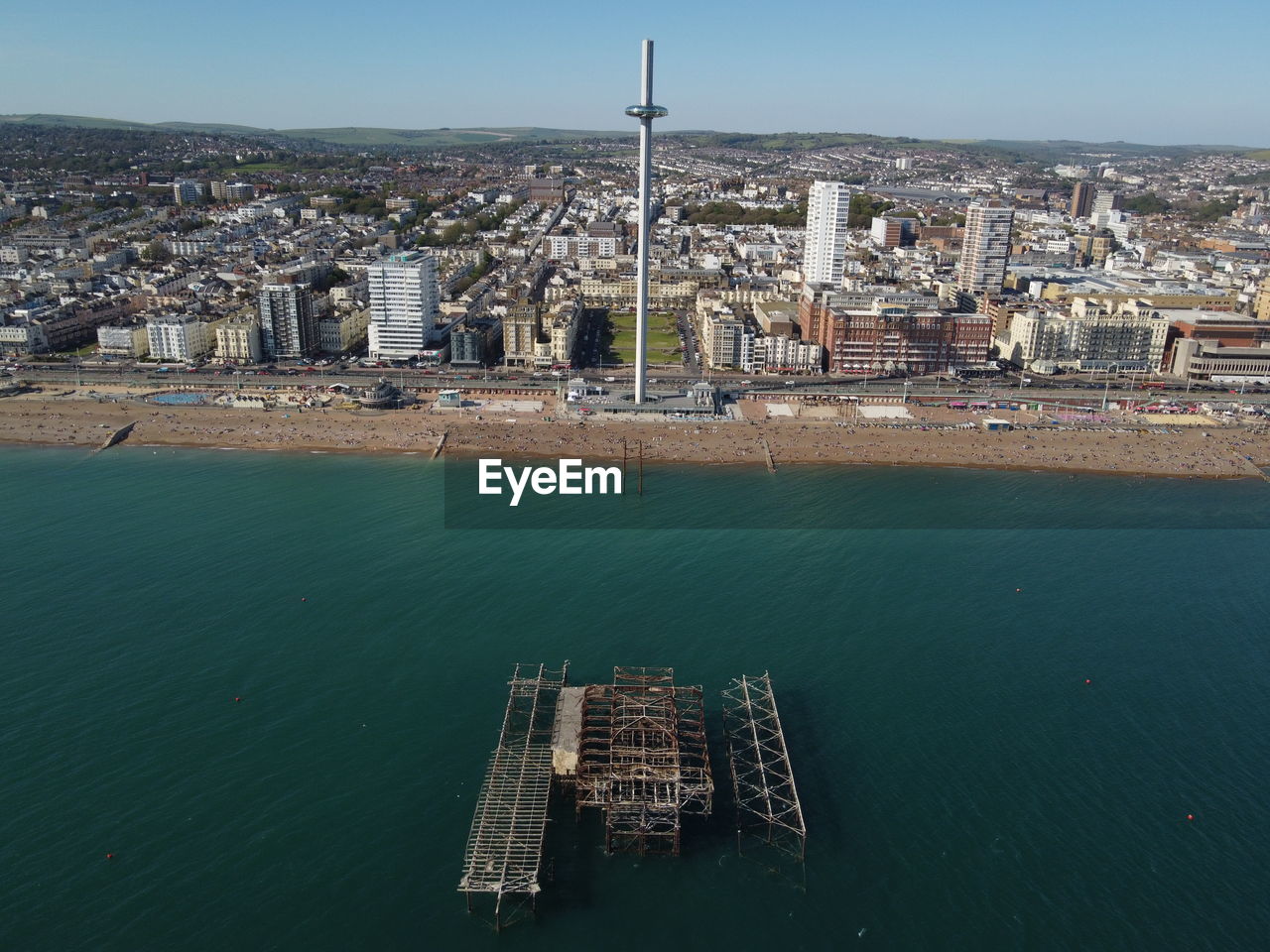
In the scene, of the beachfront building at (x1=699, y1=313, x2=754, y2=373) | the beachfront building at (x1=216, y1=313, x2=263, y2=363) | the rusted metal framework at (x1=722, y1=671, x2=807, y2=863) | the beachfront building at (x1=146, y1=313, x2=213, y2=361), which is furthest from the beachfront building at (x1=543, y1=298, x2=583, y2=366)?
the rusted metal framework at (x1=722, y1=671, x2=807, y2=863)

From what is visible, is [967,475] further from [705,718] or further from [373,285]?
[373,285]

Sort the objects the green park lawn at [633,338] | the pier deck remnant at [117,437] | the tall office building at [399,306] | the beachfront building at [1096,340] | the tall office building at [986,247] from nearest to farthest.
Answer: the pier deck remnant at [117,437]
the tall office building at [399,306]
the beachfront building at [1096,340]
the green park lawn at [633,338]
the tall office building at [986,247]

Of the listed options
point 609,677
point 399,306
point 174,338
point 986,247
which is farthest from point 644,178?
point 986,247

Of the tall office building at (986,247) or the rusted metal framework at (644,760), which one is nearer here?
the rusted metal framework at (644,760)

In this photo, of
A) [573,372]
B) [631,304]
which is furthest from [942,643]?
[631,304]

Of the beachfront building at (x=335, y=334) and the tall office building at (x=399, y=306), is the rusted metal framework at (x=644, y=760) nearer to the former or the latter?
the tall office building at (x=399, y=306)

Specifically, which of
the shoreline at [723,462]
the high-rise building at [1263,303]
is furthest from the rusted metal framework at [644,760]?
the high-rise building at [1263,303]

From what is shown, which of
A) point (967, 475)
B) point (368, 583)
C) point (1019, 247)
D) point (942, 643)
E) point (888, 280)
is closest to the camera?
point (942, 643)

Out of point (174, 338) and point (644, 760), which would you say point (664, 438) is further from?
point (174, 338)
